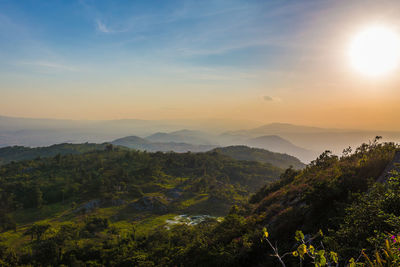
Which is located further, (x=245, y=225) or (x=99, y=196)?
(x=99, y=196)

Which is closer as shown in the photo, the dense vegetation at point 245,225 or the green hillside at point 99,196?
the dense vegetation at point 245,225

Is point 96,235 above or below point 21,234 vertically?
above

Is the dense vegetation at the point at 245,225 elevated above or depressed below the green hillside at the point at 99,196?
above

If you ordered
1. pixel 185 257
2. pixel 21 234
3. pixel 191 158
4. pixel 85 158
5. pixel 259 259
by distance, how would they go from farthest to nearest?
pixel 191 158 < pixel 85 158 < pixel 21 234 < pixel 185 257 < pixel 259 259

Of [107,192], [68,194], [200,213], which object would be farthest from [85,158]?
[200,213]

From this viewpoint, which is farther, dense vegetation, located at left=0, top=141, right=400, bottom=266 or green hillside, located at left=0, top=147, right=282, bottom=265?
green hillside, located at left=0, top=147, right=282, bottom=265

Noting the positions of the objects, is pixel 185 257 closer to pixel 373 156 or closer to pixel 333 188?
pixel 333 188

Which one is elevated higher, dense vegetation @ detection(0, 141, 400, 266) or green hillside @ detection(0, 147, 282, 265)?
dense vegetation @ detection(0, 141, 400, 266)

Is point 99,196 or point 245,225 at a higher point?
point 245,225
